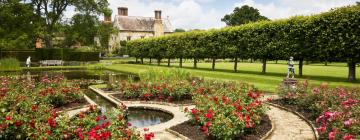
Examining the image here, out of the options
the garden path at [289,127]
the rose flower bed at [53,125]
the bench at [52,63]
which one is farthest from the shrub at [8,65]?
the garden path at [289,127]

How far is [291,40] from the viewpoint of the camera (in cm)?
2225

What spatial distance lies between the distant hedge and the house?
31.9 meters

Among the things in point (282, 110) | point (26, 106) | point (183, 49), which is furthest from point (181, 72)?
point (183, 49)

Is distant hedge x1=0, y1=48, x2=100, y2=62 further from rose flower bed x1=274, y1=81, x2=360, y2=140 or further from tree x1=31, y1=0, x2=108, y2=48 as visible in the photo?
rose flower bed x1=274, y1=81, x2=360, y2=140

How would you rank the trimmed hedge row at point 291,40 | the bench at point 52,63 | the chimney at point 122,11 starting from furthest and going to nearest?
the chimney at point 122,11
the bench at point 52,63
the trimmed hedge row at point 291,40

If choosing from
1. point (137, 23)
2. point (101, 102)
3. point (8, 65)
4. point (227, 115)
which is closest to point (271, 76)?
point (101, 102)

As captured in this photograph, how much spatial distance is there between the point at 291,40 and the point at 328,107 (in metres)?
14.3

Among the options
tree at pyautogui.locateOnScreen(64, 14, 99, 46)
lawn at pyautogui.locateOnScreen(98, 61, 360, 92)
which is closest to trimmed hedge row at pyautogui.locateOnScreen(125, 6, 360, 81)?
lawn at pyautogui.locateOnScreen(98, 61, 360, 92)

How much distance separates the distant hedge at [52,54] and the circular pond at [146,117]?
1418 inches

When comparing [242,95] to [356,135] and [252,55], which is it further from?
[252,55]

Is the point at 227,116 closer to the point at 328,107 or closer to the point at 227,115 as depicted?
the point at 227,115

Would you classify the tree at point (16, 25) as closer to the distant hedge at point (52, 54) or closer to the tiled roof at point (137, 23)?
the distant hedge at point (52, 54)

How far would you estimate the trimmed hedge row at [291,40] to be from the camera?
18.5 meters

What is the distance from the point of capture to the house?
7914 cm
